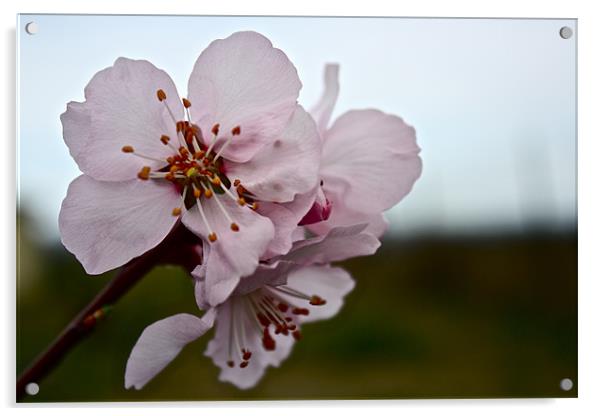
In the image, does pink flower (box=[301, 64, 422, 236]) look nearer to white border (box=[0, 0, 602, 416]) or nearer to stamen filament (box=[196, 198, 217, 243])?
stamen filament (box=[196, 198, 217, 243])

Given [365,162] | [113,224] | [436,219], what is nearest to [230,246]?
[113,224]

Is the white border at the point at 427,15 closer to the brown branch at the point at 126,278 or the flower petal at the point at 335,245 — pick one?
the brown branch at the point at 126,278

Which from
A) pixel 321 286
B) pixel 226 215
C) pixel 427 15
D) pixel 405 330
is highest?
pixel 427 15

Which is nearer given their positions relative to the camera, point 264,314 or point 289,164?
point 289,164

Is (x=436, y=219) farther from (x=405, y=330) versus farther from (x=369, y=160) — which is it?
(x=369, y=160)

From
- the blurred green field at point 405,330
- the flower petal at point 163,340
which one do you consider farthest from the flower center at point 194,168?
the blurred green field at point 405,330

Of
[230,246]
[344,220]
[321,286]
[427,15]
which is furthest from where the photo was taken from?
[427,15]

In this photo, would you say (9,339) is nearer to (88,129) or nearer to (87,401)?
(87,401)

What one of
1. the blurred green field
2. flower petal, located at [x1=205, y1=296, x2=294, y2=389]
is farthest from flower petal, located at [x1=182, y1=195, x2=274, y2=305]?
the blurred green field
